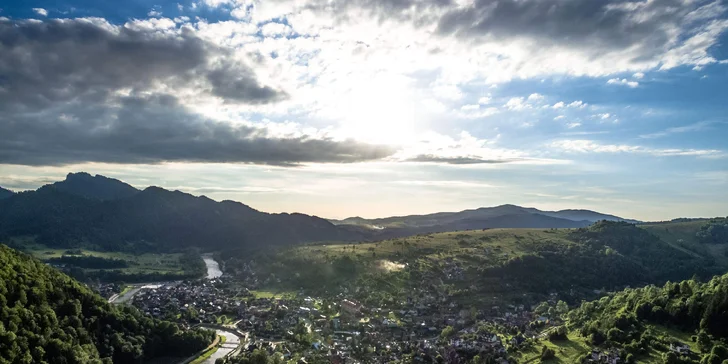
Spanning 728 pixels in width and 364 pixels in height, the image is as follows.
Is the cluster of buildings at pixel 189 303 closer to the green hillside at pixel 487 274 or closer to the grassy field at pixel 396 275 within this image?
the grassy field at pixel 396 275

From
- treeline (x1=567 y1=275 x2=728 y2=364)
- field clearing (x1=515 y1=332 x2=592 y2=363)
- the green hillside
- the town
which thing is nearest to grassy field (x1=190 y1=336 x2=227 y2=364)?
the town

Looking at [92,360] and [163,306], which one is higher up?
[92,360]

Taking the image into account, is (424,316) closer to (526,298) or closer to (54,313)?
(526,298)

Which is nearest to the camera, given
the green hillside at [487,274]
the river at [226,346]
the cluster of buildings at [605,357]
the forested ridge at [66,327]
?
the forested ridge at [66,327]

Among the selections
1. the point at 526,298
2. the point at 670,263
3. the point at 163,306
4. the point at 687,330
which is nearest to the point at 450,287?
the point at 526,298

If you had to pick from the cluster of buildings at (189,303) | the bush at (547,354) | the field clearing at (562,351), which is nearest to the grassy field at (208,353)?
the cluster of buildings at (189,303)

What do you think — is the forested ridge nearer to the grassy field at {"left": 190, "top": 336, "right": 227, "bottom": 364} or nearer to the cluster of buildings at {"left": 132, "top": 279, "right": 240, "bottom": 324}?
the grassy field at {"left": 190, "top": 336, "right": 227, "bottom": 364}
